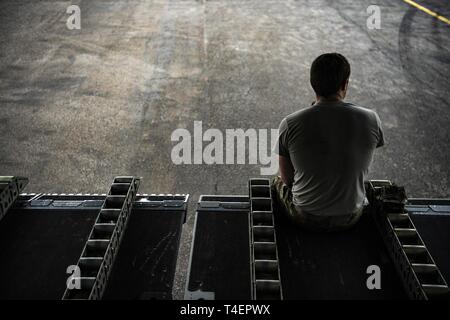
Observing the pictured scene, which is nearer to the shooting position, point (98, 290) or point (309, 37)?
point (98, 290)

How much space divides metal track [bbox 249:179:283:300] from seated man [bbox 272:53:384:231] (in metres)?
0.26

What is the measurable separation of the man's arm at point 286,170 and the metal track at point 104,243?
1100 mm

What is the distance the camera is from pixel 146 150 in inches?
219

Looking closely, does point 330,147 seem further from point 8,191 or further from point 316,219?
point 8,191

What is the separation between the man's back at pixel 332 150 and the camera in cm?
254

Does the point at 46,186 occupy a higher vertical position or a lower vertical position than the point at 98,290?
lower

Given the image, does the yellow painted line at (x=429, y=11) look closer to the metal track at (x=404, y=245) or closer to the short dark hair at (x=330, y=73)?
the metal track at (x=404, y=245)

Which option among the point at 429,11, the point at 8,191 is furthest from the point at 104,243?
the point at 429,11

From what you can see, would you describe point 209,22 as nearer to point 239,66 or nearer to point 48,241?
point 239,66

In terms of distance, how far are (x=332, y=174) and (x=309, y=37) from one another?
719 cm

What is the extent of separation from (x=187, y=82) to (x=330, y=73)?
4.95 metres

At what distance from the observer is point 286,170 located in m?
2.97
